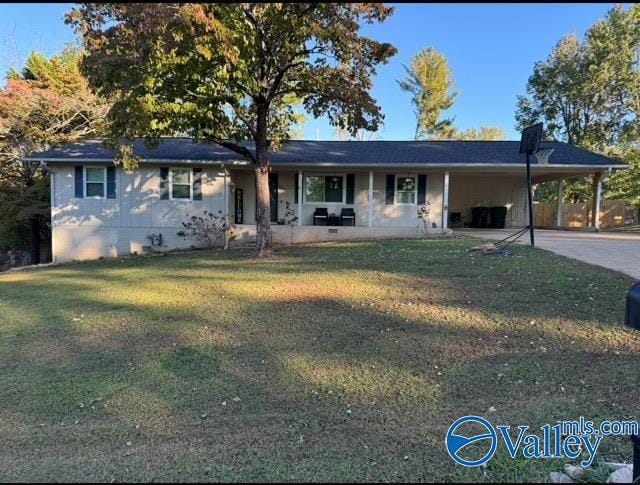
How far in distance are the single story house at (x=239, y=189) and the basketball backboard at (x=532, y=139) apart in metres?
3.98

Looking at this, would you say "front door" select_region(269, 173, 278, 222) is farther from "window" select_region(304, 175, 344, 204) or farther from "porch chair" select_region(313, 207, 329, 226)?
"porch chair" select_region(313, 207, 329, 226)

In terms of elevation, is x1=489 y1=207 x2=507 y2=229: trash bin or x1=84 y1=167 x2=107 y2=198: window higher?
x1=84 y1=167 x2=107 y2=198: window

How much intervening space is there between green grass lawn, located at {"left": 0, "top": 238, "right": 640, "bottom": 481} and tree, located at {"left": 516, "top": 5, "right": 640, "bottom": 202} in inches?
783

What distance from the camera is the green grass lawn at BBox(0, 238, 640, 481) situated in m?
2.80

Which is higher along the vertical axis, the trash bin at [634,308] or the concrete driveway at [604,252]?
the trash bin at [634,308]

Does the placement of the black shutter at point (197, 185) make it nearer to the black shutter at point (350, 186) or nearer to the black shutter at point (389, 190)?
the black shutter at point (350, 186)

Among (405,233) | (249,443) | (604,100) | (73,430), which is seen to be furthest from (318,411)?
(604,100)

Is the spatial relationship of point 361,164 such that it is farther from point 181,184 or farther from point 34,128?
point 34,128

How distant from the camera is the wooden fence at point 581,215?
19.9m

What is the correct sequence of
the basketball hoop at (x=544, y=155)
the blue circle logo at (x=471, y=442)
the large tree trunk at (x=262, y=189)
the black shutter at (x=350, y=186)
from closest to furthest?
the blue circle logo at (x=471, y=442) → the large tree trunk at (x=262, y=189) → the basketball hoop at (x=544, y=155) → the black shutter at (x=350, y=186)

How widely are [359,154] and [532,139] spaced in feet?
22.9

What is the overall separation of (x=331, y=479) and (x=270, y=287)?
478 centimetres

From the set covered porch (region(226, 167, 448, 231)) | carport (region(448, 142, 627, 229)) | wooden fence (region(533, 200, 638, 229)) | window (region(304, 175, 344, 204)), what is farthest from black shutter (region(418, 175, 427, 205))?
wooden fence (region(533, 200, 638, 229))

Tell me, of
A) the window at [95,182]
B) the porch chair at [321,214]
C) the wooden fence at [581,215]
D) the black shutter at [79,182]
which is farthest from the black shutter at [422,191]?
the black shutter at [79,182]
